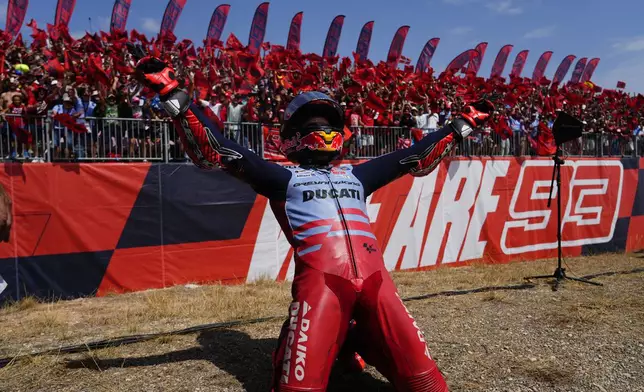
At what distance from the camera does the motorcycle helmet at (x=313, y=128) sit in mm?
3850

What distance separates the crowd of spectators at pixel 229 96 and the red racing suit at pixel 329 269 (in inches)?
126

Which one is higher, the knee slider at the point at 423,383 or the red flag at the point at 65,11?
the red flag at the point at 65,11

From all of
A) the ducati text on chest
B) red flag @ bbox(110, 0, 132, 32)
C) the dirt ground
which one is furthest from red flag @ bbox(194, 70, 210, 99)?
red flag @ bbox(110, 0, 132, 32)

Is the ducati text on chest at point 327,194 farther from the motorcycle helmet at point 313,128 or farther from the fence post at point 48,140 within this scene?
the fence post at point 48,140

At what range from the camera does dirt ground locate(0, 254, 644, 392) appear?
4.14 meters

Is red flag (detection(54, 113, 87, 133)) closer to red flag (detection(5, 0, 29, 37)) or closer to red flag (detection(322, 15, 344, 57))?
red flag (detection(5, 0, 29, 37))

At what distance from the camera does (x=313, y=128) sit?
3846 mm

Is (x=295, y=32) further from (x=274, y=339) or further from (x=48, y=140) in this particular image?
(x=274, y=339)

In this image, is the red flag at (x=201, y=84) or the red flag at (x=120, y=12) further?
the red flag at (x=120, y=12)

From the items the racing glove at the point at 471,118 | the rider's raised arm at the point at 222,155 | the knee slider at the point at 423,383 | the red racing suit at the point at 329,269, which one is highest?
the racing glove at the point at 471,118

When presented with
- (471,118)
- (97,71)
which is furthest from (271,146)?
(471,118)

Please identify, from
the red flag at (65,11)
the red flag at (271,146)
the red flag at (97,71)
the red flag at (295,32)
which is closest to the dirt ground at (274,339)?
the red flag at (271,146)

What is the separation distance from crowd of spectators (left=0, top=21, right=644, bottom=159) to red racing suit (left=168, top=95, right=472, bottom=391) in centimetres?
319

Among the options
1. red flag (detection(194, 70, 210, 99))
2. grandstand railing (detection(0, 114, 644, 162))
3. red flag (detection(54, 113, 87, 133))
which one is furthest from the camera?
red flag (detection(194, 70, 210, 99))
